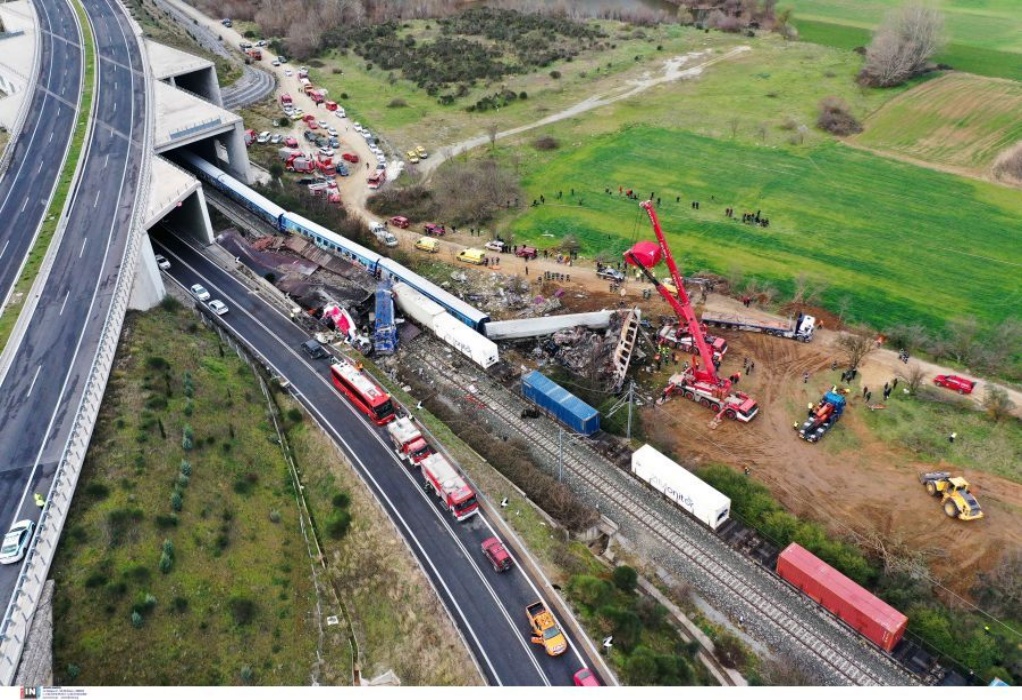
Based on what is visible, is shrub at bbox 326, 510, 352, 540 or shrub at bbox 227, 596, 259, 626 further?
shrub at bbox 326, 510, 352, 540

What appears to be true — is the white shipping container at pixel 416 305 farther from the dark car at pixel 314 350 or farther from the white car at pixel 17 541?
the white car at pixel 17 541

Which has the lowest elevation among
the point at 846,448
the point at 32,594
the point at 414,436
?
the point at 846,448

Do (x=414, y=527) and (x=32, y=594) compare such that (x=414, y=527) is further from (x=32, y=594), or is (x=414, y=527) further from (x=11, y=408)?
(x=11, y=408)

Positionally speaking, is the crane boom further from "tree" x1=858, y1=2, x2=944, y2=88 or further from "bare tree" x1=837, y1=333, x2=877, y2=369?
"tree" x1=858, y1=2, x2=944, y2=88

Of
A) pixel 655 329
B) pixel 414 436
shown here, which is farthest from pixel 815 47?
pixel 414 436

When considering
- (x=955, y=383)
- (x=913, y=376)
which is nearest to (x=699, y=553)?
(x=913, y=376)

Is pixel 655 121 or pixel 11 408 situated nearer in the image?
pixel 11 408

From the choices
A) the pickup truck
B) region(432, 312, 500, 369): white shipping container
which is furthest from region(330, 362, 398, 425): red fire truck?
the pickup truck
